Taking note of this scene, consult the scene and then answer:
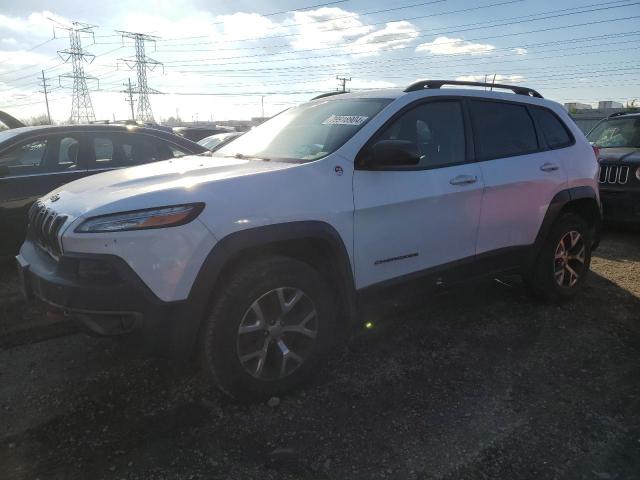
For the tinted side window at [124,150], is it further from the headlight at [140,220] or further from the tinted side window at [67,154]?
the headlight at [140,220]

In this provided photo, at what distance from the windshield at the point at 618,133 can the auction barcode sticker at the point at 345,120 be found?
6.31m

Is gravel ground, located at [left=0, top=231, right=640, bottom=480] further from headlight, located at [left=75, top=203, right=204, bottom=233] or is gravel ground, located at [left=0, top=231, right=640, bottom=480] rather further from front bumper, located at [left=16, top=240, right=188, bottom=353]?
headlight, located at [left=75, top=203, right=204, bottom=233]

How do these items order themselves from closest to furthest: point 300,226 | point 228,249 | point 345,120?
1. point 228,249
2. point 300,226
3. point 345,120

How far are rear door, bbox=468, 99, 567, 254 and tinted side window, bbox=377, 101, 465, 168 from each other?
174 millimetres

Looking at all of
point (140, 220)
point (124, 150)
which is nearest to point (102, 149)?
point (124, 150)

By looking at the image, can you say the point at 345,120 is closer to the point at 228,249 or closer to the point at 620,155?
the point at 228,249

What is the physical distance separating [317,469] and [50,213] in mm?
2049

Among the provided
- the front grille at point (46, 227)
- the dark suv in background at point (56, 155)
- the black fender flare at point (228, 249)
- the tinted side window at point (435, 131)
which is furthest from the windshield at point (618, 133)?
the front grille at point (46, 227)

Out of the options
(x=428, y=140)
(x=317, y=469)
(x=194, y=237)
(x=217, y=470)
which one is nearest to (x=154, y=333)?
(x=194, y=237)

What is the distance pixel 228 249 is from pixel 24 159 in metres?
3.77

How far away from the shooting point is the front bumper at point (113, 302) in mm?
2393

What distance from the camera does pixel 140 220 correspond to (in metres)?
2.44

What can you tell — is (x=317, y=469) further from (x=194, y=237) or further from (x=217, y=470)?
(x=194, y=237)

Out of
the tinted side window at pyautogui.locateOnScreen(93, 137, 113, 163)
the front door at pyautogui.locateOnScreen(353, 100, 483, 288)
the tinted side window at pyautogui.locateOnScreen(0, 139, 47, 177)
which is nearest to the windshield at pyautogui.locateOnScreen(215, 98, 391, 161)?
the front door at pyautogui.locateOnScreen(353, 100, 483, 288)
